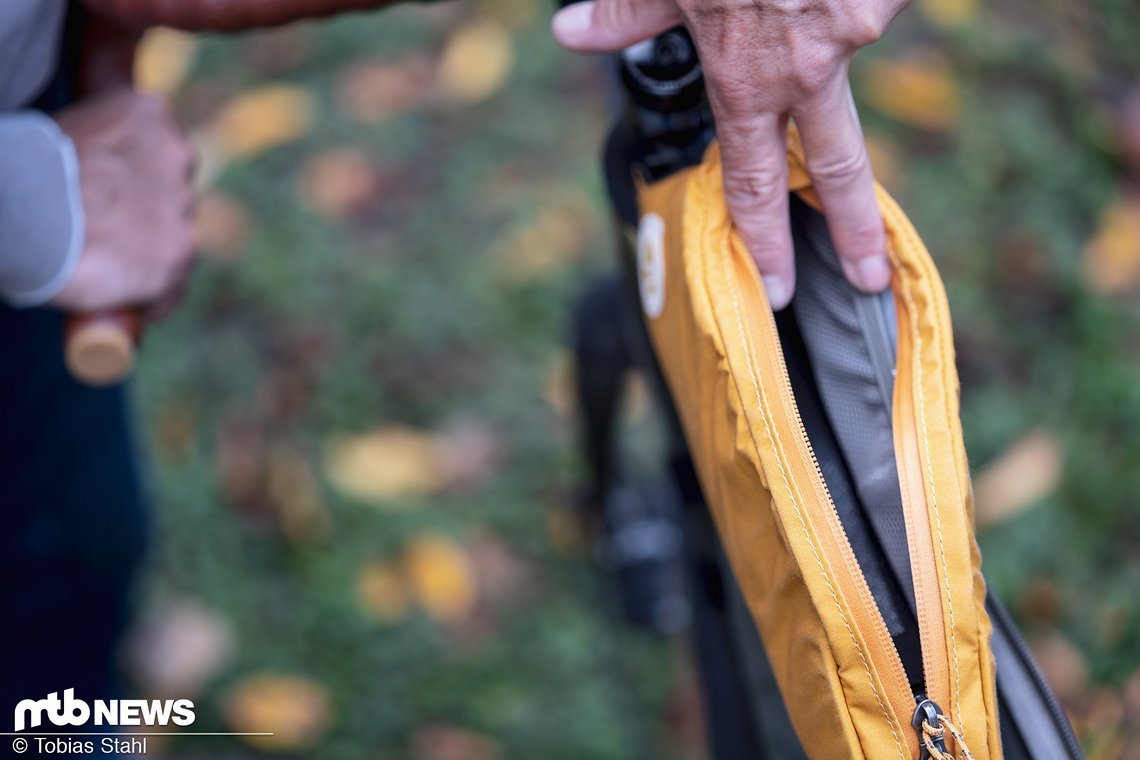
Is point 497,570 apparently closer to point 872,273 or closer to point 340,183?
point 340,183

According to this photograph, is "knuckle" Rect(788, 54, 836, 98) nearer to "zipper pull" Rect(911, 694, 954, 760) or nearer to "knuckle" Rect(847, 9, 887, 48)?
"knuckle" Rect(847, 9, 887, 48)

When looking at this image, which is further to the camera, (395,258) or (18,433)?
(395,258)

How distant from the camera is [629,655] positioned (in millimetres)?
1898

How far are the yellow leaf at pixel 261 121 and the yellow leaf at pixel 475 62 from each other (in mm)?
333

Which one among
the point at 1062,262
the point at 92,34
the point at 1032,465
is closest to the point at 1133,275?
the point at 1062,262

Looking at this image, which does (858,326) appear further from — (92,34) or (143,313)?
(92,34)

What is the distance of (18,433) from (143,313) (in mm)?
275

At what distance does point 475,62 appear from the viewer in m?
2.43

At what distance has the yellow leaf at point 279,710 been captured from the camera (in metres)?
1.77

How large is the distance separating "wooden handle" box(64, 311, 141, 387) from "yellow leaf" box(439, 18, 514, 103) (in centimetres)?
152

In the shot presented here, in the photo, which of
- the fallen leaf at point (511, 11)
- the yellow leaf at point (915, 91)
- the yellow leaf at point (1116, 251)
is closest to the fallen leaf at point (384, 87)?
the fallen leaf at point (511, 11)

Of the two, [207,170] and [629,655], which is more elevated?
[207,170]

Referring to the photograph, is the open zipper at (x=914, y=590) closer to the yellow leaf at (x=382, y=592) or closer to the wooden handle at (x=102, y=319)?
the wooden handle at (x=102, y=319)

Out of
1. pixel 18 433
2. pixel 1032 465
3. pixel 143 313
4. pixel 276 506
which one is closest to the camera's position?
pixel 143 313
